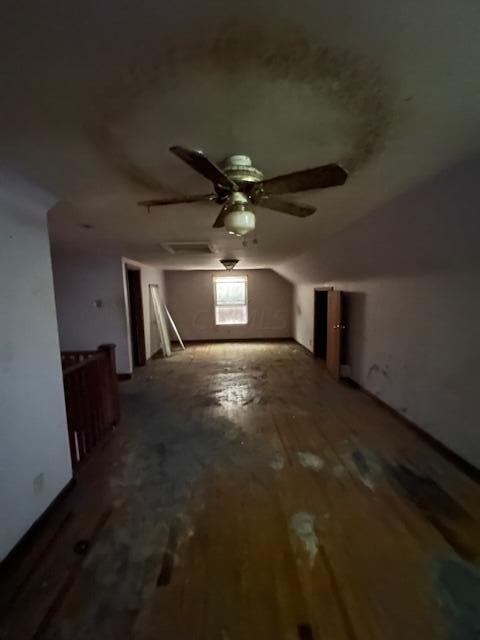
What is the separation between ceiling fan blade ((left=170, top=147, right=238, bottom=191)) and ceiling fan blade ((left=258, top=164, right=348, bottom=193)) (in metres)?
0.17

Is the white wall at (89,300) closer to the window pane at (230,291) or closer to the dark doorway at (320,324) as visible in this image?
the window pane at (230,291)

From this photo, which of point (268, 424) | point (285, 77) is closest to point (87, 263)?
point (268, 424)

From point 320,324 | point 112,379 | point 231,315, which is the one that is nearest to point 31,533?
point 112,379

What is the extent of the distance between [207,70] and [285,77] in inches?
10.7

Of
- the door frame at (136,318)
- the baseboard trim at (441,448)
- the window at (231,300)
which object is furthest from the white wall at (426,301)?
the window at (231,300)

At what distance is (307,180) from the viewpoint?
4.44 ft

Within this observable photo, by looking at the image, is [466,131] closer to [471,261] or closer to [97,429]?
[471,261]

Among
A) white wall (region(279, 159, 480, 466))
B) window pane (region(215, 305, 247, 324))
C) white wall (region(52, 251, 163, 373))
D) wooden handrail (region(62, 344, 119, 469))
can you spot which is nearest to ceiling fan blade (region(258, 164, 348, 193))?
white wall (region(279, 159, 480, 466))

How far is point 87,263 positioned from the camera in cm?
462

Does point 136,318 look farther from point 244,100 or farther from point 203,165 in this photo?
point 244,100

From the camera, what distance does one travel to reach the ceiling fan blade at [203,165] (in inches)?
42.9

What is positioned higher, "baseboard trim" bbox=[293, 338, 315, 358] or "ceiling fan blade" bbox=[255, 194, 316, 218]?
"ceiling fan blade" bbox=[255, 194, 316, 218]

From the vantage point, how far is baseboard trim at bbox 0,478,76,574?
4.98ft

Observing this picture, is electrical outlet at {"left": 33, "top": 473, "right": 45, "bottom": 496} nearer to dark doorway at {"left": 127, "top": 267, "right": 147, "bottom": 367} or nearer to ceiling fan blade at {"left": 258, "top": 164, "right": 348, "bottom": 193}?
ceiling fan blade at {"left": 258, "top": 164, "right": 348, "bottom": 193}
